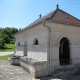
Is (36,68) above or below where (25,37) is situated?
below

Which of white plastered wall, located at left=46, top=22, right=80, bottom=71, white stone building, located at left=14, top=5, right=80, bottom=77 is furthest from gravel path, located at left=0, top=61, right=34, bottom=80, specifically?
white plastered wall, located at left=46, top=22, right=80, bottom=71

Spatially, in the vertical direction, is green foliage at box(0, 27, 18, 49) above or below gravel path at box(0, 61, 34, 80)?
above

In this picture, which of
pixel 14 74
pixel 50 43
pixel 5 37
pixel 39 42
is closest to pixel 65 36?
pixel 50 43

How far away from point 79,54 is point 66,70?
2.25 m

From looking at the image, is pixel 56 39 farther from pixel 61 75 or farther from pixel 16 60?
pixel 16 60

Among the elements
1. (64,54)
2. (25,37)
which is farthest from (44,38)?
(64,54)

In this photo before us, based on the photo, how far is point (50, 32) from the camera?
30.7 ft

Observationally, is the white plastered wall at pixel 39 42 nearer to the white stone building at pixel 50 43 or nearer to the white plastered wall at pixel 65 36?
the white stone building at pixel 50 43

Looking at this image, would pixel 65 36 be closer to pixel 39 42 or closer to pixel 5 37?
pixel 39 42

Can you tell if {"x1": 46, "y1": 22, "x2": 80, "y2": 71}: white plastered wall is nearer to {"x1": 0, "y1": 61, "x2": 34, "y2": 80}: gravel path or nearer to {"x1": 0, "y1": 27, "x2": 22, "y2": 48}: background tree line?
{"x1": 0, "y1": 61, "x2": 34, "y2": 80}: gravel path

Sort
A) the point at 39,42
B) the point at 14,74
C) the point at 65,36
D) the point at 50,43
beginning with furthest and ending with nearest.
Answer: the point at 39,42
the point at 65,36
the point at 14,74
the point at 50,43

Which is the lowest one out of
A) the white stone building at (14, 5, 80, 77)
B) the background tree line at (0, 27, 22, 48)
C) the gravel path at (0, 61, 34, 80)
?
the gravel path at (0, 61, 34, 80)

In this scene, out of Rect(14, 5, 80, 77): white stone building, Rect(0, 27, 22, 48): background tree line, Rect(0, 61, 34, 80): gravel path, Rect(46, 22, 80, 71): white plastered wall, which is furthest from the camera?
Rect(0, 27, 22, 48): background tree line

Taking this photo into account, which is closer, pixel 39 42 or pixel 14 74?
pixel 14 74
